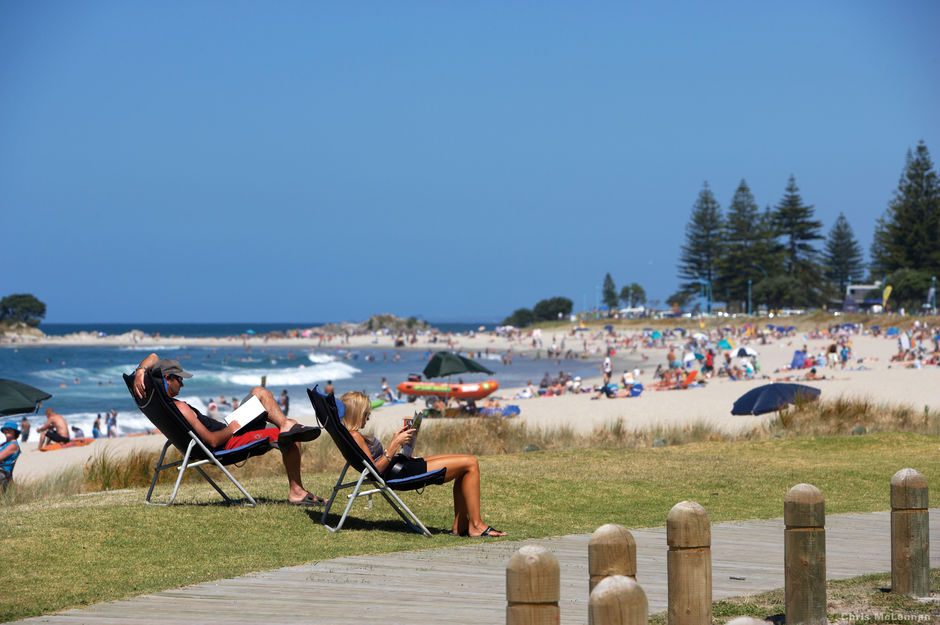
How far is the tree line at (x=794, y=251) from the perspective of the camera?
6156 centimetres

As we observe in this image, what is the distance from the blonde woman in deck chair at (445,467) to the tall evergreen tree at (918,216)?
6295 centimetres

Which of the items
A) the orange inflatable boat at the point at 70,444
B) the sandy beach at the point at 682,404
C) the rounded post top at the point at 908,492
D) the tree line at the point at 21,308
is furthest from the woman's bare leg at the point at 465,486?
the tree line at the point at 21,308

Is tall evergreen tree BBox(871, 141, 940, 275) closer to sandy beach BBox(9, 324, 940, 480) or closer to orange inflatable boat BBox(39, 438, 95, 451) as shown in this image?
sandy beach BBox(9, 324, 940, 480)

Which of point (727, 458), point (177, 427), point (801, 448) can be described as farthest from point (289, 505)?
→ point (801, 448)

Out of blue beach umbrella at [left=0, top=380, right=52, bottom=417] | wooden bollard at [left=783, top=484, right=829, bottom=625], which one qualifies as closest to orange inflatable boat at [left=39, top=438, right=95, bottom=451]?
blue beach umbrella at [left=0, top=380, right=52, bottom=417]

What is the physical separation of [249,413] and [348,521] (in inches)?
41.2

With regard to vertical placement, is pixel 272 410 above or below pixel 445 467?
above

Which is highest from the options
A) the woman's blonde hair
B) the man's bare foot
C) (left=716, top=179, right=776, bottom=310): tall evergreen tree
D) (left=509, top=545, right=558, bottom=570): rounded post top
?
(left=716, top=179, right=776, bottom=310): tall evergreen tree

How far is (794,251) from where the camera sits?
75.9 meters

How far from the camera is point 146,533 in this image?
17.5ft

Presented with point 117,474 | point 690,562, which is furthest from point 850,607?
point 117,474

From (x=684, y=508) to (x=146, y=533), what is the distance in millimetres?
3309

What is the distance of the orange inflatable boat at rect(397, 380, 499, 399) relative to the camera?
23484mm

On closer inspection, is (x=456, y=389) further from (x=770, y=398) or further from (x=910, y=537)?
(x=910, y=537)
